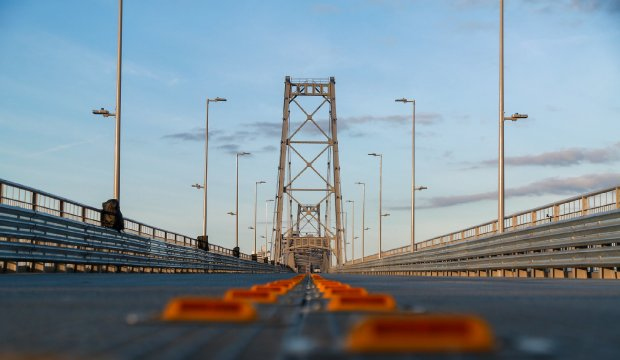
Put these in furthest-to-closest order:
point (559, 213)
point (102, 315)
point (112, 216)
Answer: point (112, 216) < point (559, 213) < point (102, 315)

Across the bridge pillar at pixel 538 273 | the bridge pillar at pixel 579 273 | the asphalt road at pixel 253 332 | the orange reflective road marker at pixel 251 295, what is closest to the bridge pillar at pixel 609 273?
the bridge pillar at pixel 579 273

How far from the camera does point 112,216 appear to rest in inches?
955

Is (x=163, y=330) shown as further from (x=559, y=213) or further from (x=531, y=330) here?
(x=559, y=213)

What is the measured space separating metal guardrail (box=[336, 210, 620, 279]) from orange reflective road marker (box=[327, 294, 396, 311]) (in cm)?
1026

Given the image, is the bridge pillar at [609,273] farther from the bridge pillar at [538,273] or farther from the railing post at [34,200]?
the railing post at [34,200]

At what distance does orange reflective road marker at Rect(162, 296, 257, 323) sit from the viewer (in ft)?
16.6

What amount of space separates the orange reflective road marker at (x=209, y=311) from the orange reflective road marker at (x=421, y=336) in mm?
1502

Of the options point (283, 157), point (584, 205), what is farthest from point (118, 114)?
point (283, 157)

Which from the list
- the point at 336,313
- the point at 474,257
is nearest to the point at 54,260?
the point at 474,257

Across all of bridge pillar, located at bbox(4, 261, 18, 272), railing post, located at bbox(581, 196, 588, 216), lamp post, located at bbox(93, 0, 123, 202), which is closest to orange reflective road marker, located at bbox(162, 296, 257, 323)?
bridge pillar, located at bbox(4, 261, 18, 272)

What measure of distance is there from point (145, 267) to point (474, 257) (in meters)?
9.41

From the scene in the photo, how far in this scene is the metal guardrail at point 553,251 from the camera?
16.3m

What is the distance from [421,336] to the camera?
3551mm

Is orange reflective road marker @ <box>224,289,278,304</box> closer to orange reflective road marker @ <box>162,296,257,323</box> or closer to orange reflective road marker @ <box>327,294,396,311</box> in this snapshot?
orange reflective road marker @ <box>327,294,396,311</box>
